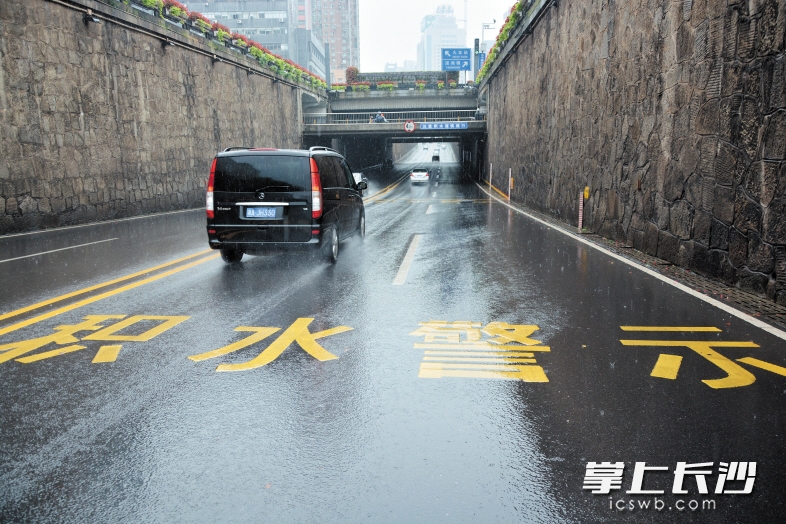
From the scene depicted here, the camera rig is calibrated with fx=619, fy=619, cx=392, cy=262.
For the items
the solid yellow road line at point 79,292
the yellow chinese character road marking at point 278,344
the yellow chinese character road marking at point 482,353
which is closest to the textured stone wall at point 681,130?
the yellow chinese character road marking at point 482,353

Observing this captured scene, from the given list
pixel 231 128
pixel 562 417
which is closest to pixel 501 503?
pixel 562 417

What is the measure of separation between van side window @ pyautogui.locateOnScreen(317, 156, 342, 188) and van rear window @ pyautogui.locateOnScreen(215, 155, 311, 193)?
355mm

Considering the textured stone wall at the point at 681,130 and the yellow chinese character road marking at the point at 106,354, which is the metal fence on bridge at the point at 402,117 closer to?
the textured stone wall at the point at 681,130

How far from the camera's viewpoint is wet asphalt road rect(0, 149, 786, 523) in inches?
118

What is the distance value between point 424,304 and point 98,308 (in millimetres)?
3695

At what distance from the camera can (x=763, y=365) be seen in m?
4.99

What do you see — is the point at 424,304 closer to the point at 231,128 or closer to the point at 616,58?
the point at 616,58

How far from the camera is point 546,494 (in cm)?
304

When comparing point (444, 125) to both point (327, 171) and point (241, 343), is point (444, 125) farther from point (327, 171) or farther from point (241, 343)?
point (241, 343)

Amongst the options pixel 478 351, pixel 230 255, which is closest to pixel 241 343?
pixel 478 351

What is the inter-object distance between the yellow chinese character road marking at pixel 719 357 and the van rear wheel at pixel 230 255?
666 centimetres

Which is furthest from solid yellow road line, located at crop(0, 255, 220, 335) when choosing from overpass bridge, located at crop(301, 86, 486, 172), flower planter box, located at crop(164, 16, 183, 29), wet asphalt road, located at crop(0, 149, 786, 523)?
overpass bridge, located at crop(301, 86, 486, 172)

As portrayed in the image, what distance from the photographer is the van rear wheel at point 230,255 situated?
10211 mm

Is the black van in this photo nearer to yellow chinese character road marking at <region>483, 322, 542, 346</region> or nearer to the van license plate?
the van license plate
